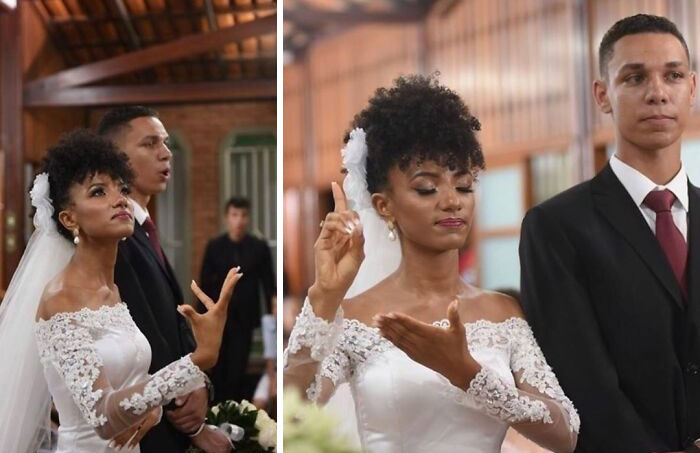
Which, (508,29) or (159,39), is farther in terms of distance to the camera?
(159,39)

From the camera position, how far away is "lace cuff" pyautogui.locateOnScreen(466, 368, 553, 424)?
217 centimetres

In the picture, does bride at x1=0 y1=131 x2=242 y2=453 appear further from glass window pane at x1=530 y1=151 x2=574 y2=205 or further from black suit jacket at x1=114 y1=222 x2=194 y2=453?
glass window pane at x1=530 y1=151 x2=574 y2=205

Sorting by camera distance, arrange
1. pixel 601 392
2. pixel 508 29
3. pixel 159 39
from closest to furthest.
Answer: pixel 601 392
pixel 508 29
pixel 159 39

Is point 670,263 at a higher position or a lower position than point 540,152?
lower

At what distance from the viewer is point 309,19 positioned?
2680 mm

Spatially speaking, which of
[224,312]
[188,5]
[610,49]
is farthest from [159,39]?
[610,49]

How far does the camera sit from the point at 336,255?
2.49 metres

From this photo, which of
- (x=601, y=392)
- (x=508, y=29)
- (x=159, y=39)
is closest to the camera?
(x=601, y=392)

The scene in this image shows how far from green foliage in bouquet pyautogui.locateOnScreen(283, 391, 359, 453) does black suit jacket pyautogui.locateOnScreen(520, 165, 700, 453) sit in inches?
22.1

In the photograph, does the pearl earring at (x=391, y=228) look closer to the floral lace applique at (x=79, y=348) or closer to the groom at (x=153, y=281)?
the groom at (x=153, y=281)

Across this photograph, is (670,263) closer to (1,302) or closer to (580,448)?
(580,448)

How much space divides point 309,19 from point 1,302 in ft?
3.64

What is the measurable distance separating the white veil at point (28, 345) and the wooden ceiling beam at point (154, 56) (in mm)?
303

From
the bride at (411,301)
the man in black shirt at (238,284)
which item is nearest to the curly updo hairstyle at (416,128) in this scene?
the bride at (411,301)
